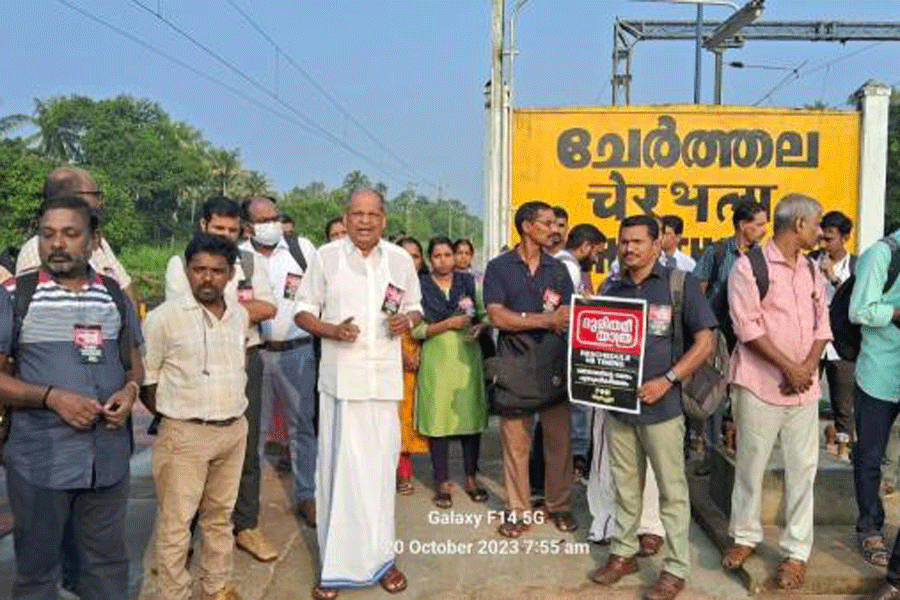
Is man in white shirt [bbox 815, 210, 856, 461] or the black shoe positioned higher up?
man in white shirt [bbox 815, 210, 856, 461]

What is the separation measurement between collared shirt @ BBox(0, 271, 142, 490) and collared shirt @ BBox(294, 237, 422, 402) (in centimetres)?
111

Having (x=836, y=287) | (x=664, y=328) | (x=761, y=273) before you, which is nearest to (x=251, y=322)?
(x=664, y=328)

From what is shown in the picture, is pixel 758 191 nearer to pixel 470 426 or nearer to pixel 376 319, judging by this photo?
pixel 470 426

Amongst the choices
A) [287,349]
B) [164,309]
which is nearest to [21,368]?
[164,309]

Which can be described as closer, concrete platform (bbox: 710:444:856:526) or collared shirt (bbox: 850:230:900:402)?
collared shirt (bbox: 850:230:900:402)

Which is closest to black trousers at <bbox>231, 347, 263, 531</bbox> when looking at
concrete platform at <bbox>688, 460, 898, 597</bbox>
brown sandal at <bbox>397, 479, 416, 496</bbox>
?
brown sandal at <bbox>397, 479, 416, 496</bbox>

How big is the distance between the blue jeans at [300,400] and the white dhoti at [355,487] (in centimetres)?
92

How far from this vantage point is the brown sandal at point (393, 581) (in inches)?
154

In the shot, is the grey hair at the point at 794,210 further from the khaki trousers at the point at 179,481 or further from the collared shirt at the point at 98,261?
the collared shirt at the point at 98,261

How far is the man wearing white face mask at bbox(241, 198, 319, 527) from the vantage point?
473 centimetres

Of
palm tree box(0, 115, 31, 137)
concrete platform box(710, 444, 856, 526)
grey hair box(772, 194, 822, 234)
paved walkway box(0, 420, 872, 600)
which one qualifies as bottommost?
paved walkway box(0, 420, 872, 600)

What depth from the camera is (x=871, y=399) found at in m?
3.99

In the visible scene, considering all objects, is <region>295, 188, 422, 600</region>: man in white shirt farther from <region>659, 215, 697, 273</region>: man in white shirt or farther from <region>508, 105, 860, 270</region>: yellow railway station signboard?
<region>508, 105, 860, 270</region>: yellow railway station signboard

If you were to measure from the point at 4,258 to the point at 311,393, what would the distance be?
6.48ft
